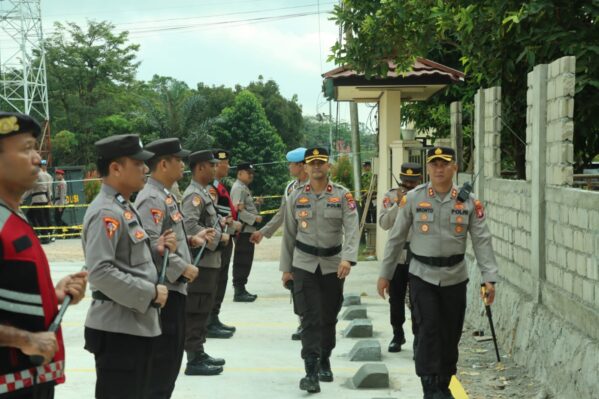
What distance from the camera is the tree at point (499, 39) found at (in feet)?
32.5

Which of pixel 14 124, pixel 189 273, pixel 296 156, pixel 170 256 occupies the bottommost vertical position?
pixel 189 273

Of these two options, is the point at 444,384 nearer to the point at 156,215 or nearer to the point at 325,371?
the point at 325,371

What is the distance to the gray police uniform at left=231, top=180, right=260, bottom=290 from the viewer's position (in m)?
12.9

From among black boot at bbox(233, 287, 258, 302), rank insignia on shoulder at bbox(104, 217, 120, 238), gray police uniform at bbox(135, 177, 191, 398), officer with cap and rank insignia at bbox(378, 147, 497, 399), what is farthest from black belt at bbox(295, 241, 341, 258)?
black boot at bbox(233, 287, 258, 302)

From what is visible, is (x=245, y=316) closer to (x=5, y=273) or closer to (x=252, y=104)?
(x=5, y=273)

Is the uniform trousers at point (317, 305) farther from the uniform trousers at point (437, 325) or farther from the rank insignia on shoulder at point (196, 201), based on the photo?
the rank insignia on shoulder at point (196, 201)

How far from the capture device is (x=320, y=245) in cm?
805

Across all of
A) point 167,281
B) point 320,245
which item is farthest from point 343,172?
point 167,281

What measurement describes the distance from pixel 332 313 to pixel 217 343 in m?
2.54

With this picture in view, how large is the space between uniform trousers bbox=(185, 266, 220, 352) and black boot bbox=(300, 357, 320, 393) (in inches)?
49.4

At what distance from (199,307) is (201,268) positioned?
41 cm

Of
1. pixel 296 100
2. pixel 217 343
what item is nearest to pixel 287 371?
pixel 217 343

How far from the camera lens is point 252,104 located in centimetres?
4919

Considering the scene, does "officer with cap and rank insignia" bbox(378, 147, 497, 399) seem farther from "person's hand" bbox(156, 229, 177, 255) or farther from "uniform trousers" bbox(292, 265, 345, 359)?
"person's hand" bbox(156, 229, 177, 255)
